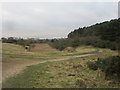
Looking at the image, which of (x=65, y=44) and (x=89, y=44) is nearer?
(x=89, y=44)

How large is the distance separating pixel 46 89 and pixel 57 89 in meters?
0.45

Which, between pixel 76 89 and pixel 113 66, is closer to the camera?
pixel 76 89

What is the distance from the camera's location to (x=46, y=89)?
7949mm

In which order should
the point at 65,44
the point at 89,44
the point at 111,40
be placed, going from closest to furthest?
the point at 111,40 < the point at 89,44 < the point at 65,44

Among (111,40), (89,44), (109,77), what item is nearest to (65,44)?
(89,44)

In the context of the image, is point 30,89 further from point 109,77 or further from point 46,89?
point 109,77

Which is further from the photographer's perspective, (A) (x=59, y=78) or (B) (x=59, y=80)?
(A) (x=59, y=78)

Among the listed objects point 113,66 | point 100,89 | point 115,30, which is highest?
point 115,30

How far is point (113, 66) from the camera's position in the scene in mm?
10133

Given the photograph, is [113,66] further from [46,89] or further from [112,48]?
[112,48]

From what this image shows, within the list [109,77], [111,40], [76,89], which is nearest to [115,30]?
[111,40]

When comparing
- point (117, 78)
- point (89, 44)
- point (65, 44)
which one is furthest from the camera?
point (65, 44)

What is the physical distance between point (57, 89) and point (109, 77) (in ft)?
12.3

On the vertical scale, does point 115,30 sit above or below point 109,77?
above
